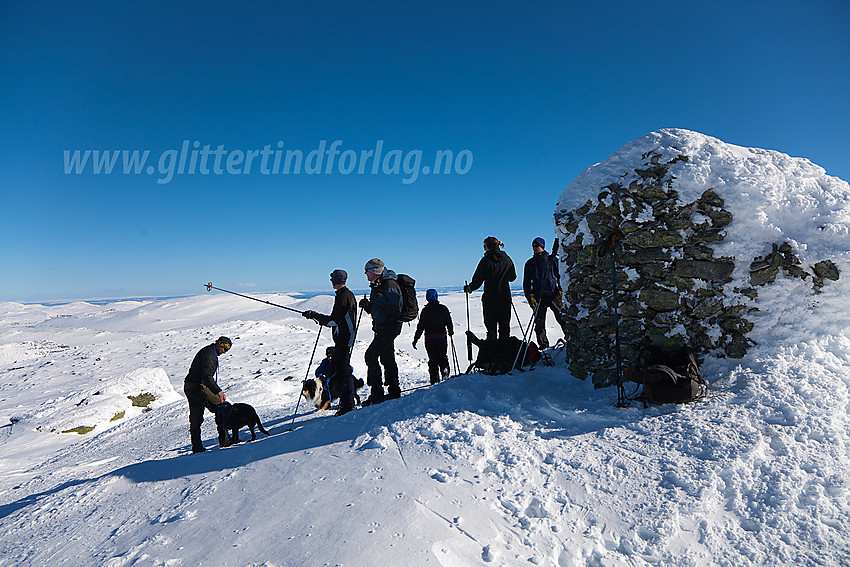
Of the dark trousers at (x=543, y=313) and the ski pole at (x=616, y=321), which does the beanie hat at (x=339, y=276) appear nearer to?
the dark trousers at (x=543, y=313)

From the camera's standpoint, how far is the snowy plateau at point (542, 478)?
333cm

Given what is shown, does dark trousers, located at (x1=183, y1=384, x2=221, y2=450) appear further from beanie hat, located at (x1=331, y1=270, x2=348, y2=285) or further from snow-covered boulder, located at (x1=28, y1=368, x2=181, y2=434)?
snow-covered boulder, located at (x1=28, y1=368, x2=181, y2=434)

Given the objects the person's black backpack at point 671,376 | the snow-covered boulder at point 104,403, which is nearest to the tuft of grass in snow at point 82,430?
the snow-covered boulder at point 104,403

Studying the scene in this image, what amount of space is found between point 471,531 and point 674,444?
2565 millimetres

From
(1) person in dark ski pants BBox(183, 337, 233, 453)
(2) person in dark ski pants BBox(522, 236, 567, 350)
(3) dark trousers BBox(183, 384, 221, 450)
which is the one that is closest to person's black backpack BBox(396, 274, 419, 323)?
(2) person in dark ski pants BBox(522, 236, 567, 350)

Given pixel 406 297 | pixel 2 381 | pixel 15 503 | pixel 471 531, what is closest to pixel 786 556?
pixel 471 531

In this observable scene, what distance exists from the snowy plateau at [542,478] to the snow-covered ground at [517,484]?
2cm

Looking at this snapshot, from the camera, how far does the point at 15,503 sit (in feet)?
19.0

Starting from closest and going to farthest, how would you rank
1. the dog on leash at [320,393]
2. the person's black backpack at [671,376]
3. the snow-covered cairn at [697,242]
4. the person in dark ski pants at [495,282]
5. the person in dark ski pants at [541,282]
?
the person's black backpack at [671,376]
the snow-covered cairn at [697,242]
the person in dark ski pants at [495,282]
the person in dark ski pants at [541,282]
the dog on leash at [320,393]

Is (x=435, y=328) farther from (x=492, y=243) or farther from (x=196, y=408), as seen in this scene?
(x=196, y=408)

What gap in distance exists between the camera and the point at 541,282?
8078mm

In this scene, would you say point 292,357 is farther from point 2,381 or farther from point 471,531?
point 471,531

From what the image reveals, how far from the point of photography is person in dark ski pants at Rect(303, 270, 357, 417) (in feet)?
22.6

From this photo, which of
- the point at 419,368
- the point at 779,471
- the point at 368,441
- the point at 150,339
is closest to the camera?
the point at 779,471
